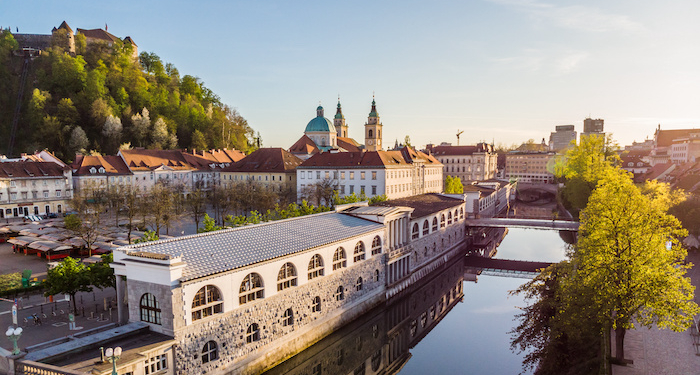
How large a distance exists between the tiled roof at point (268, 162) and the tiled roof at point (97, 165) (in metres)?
18.0

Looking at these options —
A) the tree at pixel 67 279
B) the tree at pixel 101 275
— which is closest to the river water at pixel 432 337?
the tree at pixel 101 275

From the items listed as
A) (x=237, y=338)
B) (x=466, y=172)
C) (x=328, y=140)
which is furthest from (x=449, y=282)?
(x=466, y=172)

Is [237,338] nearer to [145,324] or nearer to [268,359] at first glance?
[268,359]

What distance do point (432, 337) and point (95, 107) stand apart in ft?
304

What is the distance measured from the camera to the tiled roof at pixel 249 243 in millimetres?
22281

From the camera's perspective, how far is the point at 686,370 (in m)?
19.8

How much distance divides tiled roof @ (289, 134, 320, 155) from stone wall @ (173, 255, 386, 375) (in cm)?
6162

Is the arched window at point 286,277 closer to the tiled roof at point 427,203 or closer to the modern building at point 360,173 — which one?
the tiled roof at point 427,203

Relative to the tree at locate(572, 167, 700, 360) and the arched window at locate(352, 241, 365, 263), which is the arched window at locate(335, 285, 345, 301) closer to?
the arched window at locate(352, 241, 365, 263)

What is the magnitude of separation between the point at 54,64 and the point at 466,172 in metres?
104

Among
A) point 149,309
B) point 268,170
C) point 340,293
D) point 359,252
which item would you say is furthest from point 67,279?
point 268,170

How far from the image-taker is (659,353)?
71.2 feet

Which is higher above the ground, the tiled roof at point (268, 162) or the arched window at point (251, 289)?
the tiled roof at point (268, 162)

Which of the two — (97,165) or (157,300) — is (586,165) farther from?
(97,165)
